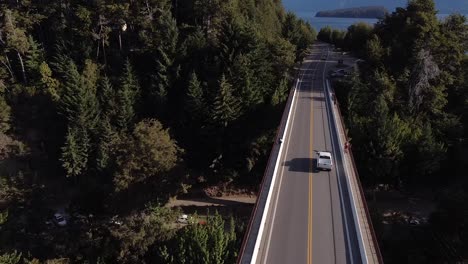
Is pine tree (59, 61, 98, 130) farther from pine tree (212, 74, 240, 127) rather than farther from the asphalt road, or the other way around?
the asphalt road

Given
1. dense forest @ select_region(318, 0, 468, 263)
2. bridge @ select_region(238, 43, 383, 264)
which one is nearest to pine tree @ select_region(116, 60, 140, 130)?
bridge @ select_region(238, 43, 383, 264)

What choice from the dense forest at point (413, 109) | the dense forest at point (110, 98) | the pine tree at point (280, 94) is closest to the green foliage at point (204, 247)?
the dense forest at point (110, 98)

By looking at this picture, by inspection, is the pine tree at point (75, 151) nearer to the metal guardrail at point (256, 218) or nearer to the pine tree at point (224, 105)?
the pine tree at point (224, 105)

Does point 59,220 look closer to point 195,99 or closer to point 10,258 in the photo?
point 10,258

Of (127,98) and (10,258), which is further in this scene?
(127,98)

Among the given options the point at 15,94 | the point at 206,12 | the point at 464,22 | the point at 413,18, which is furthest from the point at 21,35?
the point at 464,22

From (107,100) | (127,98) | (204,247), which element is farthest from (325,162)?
(107,100)
